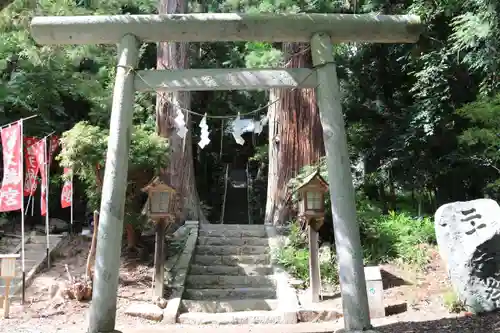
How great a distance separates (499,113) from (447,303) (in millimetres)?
3462

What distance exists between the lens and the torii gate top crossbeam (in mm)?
5316

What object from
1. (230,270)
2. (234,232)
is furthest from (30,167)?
(230,270)

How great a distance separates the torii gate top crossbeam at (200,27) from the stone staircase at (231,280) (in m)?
3.83

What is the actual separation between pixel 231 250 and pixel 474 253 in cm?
437

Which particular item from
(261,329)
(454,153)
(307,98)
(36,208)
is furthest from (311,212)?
(36,208)

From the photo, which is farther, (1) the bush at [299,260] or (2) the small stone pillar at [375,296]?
(1) the bush at [299,260]

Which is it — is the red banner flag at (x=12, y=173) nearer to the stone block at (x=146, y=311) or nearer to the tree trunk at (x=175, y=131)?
the stone block at (x=146, y=311)

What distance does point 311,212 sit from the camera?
23.8ft

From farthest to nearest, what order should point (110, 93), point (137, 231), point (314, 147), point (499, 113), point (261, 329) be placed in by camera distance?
point (110, 93)
point (314, 147)
point (137, 231)
point (499, 113)
point (261, 329)

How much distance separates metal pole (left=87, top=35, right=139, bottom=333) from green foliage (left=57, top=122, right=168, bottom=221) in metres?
2.83

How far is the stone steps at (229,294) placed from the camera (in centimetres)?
742

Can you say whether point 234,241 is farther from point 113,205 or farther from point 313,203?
point 113,205

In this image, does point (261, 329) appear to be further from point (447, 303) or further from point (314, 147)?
point (314, 147)

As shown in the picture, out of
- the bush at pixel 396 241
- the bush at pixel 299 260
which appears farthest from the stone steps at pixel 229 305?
the bush at pixel 396 241
